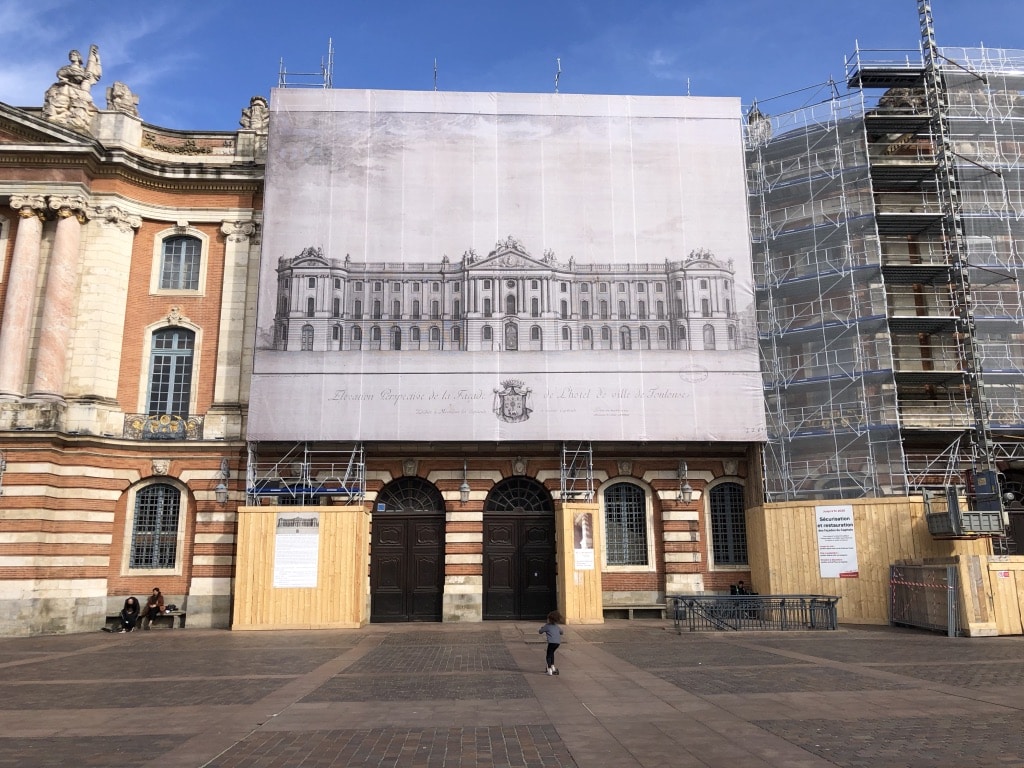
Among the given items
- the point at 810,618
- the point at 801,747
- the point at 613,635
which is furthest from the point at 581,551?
the point at 801,747

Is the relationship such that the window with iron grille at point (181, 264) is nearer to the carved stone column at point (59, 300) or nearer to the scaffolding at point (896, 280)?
the carved stone column at point (59, 300)

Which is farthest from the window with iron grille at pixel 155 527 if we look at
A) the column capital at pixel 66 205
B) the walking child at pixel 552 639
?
the walking child at pixel 552 639

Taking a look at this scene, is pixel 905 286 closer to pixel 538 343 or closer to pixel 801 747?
pixel 538 343

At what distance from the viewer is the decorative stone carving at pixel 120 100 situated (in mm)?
27547

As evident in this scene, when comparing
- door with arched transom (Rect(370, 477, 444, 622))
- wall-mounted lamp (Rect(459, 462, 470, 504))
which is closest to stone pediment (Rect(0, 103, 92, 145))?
door with arched transom (Rect(370, 477, 444, 622))

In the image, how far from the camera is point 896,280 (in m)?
26.9

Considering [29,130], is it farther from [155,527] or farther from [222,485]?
[155,527]

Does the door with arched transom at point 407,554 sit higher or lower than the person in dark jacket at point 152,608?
higher

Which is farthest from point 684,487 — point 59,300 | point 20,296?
point 20,296

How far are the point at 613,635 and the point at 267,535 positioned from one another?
1033 cm

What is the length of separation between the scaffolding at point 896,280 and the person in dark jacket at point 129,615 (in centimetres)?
1967

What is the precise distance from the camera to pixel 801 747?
344 inches

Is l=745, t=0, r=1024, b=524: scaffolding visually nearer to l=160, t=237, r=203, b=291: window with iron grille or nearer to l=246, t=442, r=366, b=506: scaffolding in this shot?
l=246, t=442, r=366, b=506: scaffolding

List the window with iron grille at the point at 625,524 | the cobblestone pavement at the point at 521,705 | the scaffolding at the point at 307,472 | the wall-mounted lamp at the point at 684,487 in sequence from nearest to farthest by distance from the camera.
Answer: the cobblestone pavement at the point at 521,705, the scaffolding at the point at 307,472, the wall-mounted lamp at the point at 684,487, the window with iron grille at the point at 625,524
